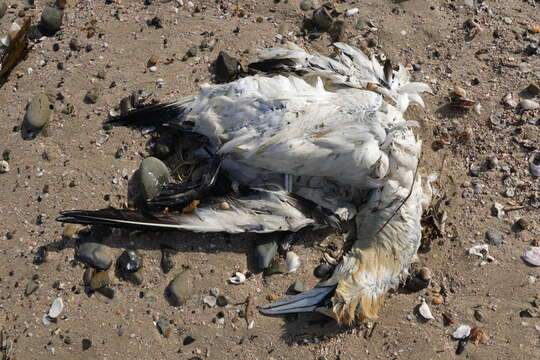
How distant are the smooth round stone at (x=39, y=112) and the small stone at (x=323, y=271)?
2.59 m

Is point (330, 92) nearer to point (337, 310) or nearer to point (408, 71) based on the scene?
point (408, 71)

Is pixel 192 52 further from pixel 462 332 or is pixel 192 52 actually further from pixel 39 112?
pixel 462 332

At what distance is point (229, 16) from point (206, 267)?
7.56 feet

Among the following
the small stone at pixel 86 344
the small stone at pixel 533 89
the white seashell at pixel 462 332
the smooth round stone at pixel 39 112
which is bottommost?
the white seashell at pixel 462 332

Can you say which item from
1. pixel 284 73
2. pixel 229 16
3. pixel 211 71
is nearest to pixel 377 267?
pixel 284 73

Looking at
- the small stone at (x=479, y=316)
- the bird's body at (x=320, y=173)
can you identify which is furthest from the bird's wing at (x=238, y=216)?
the small stone at (x=479, y=316)

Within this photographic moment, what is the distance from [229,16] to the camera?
4.45 m

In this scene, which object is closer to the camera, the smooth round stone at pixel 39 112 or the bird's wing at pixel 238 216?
the bird's wing at pixel 238 216

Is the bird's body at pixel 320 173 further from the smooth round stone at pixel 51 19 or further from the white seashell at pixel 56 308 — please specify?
the smooth round stone at pixel 51 19

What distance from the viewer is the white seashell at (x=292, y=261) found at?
3.75 m

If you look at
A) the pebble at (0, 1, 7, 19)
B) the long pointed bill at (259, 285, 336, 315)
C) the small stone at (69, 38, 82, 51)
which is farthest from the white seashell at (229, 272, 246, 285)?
the pebble at (0, 1, 7, 19)

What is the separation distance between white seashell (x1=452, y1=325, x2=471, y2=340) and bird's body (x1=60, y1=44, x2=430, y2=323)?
0.57 m

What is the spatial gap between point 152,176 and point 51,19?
1.87 m

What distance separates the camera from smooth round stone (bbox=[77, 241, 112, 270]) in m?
3.66
